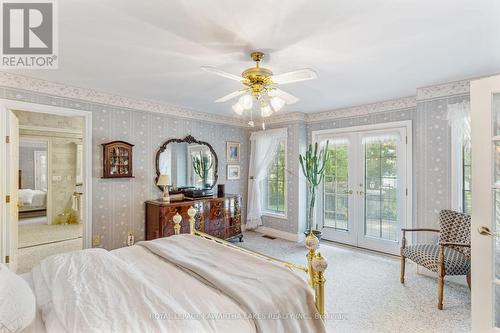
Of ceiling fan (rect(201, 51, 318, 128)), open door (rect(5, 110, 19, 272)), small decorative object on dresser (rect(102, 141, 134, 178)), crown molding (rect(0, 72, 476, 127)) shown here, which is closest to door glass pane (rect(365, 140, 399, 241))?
crown molding (rect(0, 72, 476, 127))

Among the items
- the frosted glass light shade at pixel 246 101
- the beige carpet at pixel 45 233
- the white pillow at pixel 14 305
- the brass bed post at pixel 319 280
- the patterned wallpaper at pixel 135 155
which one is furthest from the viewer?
the beige carpet at pixel 45 233

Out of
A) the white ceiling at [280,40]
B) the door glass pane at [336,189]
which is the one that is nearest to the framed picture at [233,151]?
the door glass pane at [336,189]

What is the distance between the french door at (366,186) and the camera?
3.84 metres

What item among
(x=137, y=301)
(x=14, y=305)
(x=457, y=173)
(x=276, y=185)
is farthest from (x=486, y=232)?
(x=276, y=185)

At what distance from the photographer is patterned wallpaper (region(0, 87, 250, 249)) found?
3.37m

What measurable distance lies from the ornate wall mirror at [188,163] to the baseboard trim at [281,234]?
4.55 ft

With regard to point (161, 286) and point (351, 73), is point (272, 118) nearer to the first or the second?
point (351, 73)

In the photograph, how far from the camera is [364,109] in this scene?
163 inches

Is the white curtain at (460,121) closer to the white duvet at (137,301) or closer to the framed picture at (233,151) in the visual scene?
the white duvet at (137,301)

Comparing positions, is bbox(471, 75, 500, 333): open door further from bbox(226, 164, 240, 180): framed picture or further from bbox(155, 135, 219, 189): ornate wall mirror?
bbox(226, 164, 240, 180): framed picture

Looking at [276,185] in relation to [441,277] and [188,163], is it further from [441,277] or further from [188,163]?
[441,277]

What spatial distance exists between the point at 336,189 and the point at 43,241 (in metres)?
5.21

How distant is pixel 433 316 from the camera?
2.32 meters

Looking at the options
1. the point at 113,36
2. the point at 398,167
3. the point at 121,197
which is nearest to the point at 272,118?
the point at 398,167
